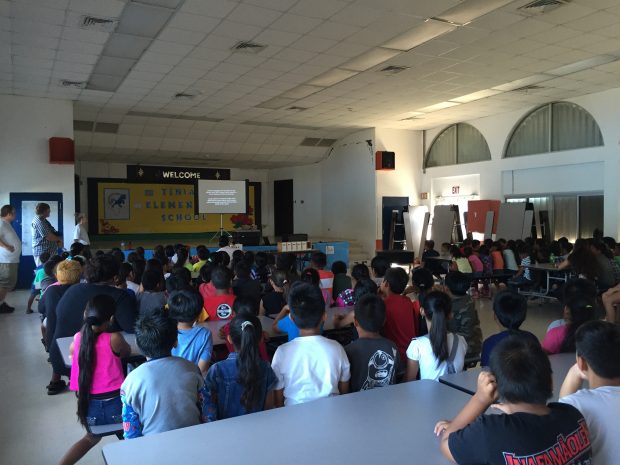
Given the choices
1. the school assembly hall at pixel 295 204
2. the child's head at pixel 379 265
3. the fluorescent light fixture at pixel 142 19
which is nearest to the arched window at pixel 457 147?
A: the school assembly hall at pixel 295 204

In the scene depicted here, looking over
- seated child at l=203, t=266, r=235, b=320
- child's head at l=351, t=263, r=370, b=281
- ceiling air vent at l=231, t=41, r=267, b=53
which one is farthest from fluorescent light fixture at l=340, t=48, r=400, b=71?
seated child at l=203, t=266, r=235, b=320

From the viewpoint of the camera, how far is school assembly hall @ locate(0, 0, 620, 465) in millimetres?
2107

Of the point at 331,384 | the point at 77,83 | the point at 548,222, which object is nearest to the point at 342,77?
the point at 77,83

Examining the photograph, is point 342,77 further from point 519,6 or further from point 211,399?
point 211,399

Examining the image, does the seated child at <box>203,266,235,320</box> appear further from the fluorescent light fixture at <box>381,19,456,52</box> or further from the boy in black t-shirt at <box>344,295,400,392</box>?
the fluorescent light fixture at <box>381,19,456,52</box>

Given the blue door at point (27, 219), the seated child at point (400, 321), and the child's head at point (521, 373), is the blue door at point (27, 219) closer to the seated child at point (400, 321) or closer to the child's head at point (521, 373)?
the seated child at point (400, 321)

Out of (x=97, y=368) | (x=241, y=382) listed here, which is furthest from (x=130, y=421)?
(x=97, y=368)

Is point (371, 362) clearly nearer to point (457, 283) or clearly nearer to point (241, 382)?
point (241, 382)

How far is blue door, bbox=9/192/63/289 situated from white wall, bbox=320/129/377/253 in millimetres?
7656

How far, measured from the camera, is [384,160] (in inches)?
522

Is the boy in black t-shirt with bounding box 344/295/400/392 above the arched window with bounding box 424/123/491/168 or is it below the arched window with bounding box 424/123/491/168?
below

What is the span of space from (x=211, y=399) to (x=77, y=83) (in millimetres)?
7983

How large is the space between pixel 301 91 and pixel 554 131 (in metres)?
5.35

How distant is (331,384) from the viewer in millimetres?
2273
